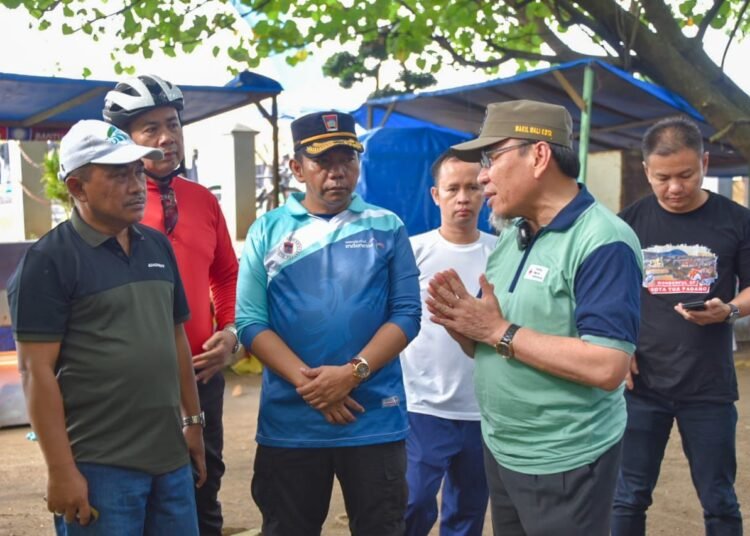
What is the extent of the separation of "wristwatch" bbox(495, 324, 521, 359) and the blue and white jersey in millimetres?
728

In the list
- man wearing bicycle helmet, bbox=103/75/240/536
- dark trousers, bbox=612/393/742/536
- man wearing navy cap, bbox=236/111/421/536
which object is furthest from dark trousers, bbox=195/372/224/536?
dark trousers, bbox=612/393/742/536

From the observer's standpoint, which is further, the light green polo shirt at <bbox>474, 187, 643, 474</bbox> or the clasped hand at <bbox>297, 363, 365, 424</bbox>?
the clasped hand at <bbox>297, 363, 365, 424</bbox>

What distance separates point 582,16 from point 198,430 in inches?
292

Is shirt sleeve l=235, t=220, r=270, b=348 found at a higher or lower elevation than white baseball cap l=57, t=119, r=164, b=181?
lower

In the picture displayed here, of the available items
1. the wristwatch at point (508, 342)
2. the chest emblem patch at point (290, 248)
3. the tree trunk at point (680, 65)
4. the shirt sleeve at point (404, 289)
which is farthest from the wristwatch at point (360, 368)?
the tree trunk at point (680, 65)

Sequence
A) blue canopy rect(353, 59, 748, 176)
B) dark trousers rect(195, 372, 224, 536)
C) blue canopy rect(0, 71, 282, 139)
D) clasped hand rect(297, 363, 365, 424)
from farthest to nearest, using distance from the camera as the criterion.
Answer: blue canopy rect(353, 59, 748, 176) < blue canopy rect(0, 71, 282, 139) < dark trousers rect(195, 372, 224, 536) < clasped hand rect(297, 363, 365, 424)

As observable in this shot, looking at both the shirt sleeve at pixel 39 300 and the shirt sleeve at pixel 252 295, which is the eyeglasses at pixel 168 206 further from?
the shirt sleeve at pixel 39 300

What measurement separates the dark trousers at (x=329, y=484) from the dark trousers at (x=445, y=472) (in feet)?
1.85

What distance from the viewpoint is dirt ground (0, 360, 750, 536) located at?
4723mm

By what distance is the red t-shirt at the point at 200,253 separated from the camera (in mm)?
3381

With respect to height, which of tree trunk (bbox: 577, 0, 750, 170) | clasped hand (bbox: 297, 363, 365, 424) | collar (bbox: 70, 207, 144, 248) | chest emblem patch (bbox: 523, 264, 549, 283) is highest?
tree trunk (bbox: 577, 0, 750, 170)

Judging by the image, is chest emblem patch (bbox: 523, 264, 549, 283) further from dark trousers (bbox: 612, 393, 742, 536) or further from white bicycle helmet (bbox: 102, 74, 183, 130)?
white bicycle helmet (bbox: 102, 74, 183, 130)

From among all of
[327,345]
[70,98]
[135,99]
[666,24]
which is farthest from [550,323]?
[666,24]

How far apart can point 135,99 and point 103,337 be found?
108 centimetres
